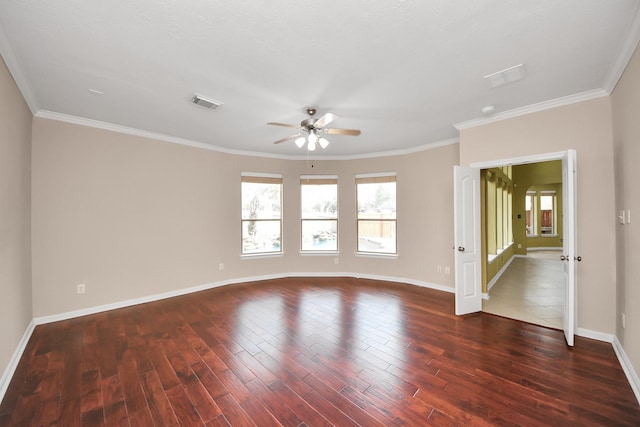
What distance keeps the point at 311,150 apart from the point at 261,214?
8.61 ft

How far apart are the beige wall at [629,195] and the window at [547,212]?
9.63 m

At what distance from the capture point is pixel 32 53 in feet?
6.86

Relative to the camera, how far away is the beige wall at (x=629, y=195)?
6.94 ft

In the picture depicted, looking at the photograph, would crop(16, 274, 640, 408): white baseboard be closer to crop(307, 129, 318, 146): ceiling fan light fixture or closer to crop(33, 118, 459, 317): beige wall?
crop(33, 118, 459, 317): beige wall

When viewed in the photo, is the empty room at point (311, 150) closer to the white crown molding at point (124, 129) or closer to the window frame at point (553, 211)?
the white crown molding at point (124, 129)

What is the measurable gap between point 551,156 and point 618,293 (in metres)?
1.56

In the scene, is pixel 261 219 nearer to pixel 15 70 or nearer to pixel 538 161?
pixel 15 70

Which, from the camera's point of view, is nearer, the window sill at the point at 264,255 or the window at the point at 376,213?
the window sill at the point at 264,255

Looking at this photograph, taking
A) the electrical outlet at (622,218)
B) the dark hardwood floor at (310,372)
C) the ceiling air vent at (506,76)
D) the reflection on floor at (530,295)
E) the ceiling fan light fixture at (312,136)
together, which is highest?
the ceiling air vent at (506,76)

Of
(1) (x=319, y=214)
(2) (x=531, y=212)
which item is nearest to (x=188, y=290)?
(1) (x=319, y=214)

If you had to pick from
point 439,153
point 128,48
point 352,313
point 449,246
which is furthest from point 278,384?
point 439,153

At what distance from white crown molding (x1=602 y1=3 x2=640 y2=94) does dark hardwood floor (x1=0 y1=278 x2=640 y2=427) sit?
2648 mm

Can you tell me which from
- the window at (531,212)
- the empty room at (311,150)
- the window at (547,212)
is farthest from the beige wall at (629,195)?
the window at (547,212)

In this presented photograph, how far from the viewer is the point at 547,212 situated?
1052 centimetres
